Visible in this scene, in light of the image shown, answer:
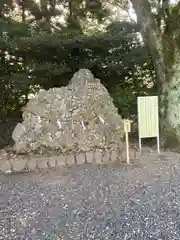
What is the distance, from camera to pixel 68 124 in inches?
174

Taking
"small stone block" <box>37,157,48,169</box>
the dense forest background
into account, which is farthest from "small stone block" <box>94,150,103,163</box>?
the dense forest background

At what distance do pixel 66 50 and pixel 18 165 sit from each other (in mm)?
2177

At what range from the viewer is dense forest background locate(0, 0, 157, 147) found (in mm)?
5379

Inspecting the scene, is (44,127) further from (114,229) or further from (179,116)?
(114,229)

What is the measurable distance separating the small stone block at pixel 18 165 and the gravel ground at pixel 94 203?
8.3 inches

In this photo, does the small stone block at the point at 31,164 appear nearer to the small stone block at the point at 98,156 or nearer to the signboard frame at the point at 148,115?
the small stone block at the point at 98,156

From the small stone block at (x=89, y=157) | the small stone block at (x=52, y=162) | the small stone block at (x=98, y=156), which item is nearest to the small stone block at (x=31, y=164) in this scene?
the small stone block at (x=52, y=162)

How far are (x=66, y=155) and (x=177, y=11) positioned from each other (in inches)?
99.4

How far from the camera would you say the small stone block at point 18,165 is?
4156 mm

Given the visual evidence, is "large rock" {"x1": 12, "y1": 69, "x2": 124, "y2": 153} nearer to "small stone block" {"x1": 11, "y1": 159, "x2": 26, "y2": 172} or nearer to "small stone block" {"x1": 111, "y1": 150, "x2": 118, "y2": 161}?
"small stone block" {"x1": 111, "y1": 150, "x2": 118, "y2": 161}

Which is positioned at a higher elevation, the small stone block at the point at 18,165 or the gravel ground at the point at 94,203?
the small stone block at the point at 18,165

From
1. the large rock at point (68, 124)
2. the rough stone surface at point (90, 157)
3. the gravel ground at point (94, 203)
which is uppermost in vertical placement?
the large rock at point (68, 124)

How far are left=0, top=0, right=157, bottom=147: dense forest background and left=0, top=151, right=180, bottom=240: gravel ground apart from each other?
6.36 ft

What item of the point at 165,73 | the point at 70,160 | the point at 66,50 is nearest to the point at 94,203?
the point at 70,160
